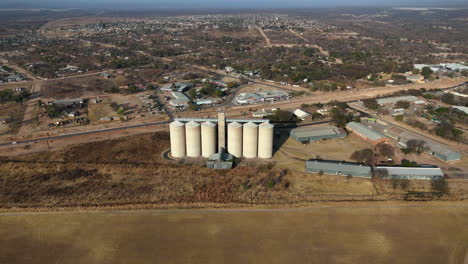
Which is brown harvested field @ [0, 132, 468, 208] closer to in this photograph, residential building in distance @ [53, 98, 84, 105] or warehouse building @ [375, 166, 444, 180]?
warehouse building @ [375, 166, 444, 180]

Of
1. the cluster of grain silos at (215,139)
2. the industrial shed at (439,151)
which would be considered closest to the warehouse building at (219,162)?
the cluster of grain silos at (215,139)

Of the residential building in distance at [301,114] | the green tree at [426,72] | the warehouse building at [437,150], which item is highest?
the green tree at [426,72]

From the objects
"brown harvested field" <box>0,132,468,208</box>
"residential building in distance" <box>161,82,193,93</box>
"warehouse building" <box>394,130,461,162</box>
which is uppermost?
"residential building in distance" <box>161,82,193,93</box>

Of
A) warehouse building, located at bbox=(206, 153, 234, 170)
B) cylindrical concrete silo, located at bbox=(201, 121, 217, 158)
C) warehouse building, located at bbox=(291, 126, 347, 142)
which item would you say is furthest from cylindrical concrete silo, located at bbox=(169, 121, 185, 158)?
warehouse building, located at bbox=(291, 126, 347, 142)

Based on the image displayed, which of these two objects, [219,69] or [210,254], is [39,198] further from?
[219,69]

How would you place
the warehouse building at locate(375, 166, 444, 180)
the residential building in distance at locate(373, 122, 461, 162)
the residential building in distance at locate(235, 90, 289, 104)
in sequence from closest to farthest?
the warehouse building at locate(375, 166, 444, 180) → the residential building in distance at locate(373, 122, 461, 162) → the residential building in distance at locate(235, 90, 289, 104)

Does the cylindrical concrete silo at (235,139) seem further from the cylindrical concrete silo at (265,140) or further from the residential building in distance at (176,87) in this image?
the residential building in distance at (176,87)

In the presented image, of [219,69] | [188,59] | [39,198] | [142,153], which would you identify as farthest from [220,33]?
[39,198]
